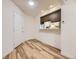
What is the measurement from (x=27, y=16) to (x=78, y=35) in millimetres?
6674

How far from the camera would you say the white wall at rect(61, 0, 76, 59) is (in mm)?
2297

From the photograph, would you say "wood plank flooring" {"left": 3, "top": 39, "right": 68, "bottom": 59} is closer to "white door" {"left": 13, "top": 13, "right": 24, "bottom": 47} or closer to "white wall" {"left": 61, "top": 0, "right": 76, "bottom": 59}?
"white wall" {"left": 61, "top": 0, "right": 76, "bottom": 59}

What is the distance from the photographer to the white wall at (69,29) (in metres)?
2.30

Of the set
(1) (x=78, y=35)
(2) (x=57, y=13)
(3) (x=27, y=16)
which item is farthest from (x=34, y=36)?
(1) (x=78, y=35)

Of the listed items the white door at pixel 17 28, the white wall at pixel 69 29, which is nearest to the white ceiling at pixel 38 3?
the white door at pixel 17 28

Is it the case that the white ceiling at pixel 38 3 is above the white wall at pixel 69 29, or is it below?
above

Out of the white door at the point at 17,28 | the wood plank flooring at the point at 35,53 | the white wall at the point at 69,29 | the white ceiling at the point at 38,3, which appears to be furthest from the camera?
the white door at the point at 17,28

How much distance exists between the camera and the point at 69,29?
8.06 ft

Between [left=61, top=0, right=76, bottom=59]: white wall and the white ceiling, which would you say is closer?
[left=61, top=0, right=76, bottom=59]: white wall

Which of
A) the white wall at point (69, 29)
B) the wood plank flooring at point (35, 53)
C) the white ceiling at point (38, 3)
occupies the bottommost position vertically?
the wood plank flooring at point (35, 53)

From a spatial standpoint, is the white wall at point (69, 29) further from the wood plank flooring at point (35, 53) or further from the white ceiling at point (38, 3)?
the white ceiling at point (38, 3)

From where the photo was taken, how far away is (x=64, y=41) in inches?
105

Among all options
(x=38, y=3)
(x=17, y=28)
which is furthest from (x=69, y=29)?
(x=17, y=28)

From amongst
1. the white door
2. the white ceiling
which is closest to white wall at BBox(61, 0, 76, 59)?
the white ceiling
